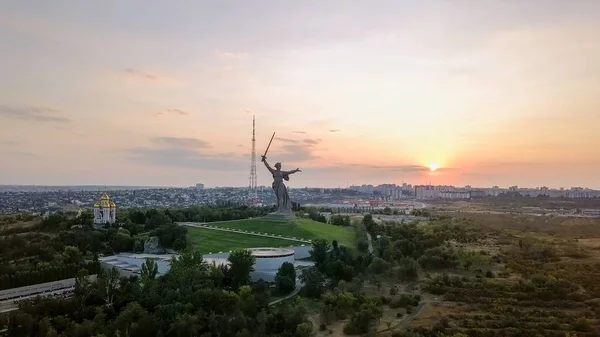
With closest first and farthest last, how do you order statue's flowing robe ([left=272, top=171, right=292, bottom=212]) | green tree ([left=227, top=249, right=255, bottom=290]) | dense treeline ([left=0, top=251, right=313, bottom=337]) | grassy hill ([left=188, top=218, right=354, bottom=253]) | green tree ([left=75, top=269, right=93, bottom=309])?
dense treeline ([left=0, top=251, right=313, bottom=337])
green tree ([left=75, top=269, right=93, bottom=309])
green tree ([left=227, top=249, right=255, bottom=290])
grassy hill ([left=188, top=218, right=354, bottom=253])
statue's flowing robe ([left=272, top=171, right=292, bottom=212])

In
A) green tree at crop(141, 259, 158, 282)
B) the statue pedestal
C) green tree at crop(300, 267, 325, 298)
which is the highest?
the statue pedestal

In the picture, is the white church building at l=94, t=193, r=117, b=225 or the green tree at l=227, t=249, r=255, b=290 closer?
the green tree at l=227, t=249, r=255, b=290

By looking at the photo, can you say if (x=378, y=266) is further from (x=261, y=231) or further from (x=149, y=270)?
(x=149, y=270)

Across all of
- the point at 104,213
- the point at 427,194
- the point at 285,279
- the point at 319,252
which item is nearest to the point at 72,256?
the point at 285,279

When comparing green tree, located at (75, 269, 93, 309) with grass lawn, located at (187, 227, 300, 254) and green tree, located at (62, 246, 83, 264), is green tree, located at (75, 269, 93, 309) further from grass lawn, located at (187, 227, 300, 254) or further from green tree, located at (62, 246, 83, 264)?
grass lawn, located at (187, 227, 300, 254)

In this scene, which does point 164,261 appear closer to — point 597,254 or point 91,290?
point 91,290

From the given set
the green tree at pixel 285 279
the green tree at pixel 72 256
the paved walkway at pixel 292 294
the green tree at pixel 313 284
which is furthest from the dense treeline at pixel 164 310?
the green tree at pixel 72 256

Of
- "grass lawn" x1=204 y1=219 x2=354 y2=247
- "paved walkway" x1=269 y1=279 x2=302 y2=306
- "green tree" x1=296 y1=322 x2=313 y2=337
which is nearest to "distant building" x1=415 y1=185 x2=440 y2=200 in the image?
"grass lawn" x1=204 y1=219 x2=354 y2=247
